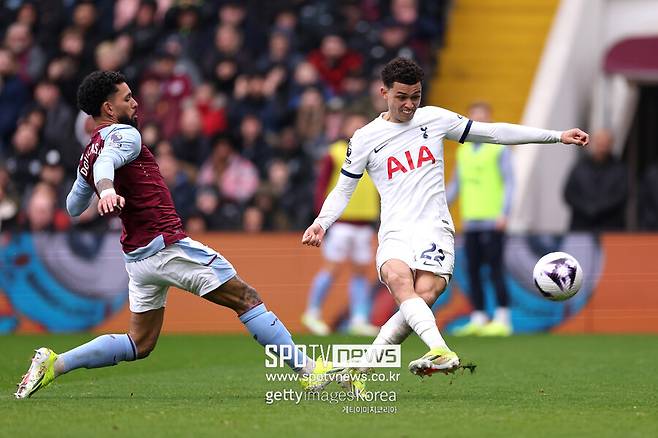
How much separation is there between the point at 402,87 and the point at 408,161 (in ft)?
1.62

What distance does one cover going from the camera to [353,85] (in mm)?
18969

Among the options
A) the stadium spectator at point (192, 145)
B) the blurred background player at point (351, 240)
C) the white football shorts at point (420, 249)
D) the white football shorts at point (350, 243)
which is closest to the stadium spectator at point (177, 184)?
the stadium spectator at point (192, 145)

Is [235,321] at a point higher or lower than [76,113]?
lower

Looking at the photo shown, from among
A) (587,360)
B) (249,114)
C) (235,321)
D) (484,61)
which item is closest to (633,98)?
(484,61)

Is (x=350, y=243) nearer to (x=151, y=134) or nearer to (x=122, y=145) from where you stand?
(x=151, y=134)

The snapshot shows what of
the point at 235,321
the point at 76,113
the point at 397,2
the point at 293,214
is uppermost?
the point at 397,2

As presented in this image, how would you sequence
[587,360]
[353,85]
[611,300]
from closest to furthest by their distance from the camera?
[587,360]
[611,300]
[353,85]

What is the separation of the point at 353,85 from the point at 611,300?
174 inches

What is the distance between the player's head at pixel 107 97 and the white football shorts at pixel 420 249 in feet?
6.15

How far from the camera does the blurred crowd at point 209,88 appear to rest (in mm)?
18312

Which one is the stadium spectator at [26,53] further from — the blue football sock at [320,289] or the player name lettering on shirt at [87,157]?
the player name lettering on shirt at [87,157]

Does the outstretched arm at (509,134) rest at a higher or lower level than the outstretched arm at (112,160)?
higher

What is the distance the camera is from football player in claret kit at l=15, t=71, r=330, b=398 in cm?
931

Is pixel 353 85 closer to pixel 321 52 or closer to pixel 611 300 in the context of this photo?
pixel 321 52
